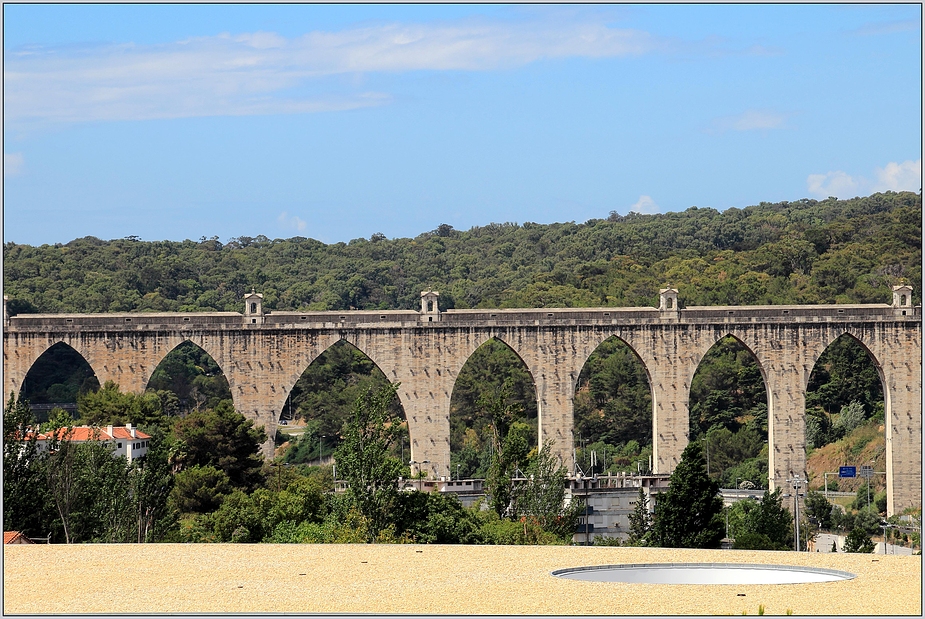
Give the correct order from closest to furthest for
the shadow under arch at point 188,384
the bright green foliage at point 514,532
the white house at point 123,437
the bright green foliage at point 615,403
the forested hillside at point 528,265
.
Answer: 1. the bright green foliage at point 514,532
2. the white house at point 123,437
3. the bright green foliage at point 615,403
4. the shadow under arch at point 188,384
5. the forested hillside at point 528,265

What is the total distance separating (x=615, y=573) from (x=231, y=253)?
9905 centimetres

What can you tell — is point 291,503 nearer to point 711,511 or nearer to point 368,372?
point 711,511

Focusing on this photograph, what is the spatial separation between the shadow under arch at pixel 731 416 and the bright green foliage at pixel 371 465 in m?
30.2

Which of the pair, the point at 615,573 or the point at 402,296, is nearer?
the point at 615,573

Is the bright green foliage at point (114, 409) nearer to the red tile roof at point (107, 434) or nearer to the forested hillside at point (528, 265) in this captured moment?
the red tile roof at point (107, 434)

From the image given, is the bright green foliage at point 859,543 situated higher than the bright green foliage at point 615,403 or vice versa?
the bright green foliage at point 615,403

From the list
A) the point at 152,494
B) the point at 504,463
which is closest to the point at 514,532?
the point at 504,463

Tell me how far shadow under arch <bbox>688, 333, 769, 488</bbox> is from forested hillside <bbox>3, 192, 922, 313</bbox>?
4842mm

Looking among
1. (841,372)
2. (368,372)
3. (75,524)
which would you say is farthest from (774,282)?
(75,524)

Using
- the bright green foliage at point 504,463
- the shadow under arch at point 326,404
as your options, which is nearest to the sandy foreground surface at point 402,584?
the bright green foliage at point 504,463

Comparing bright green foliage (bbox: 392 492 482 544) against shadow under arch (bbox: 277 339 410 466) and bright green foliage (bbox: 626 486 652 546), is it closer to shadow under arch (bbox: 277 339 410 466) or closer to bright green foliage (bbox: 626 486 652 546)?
bright green foliage (bbox: 626 486 652 546)

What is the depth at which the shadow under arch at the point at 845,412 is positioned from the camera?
6694 centimetres

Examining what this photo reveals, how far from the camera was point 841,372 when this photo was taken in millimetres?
75062

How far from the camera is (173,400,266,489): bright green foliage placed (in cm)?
5175
